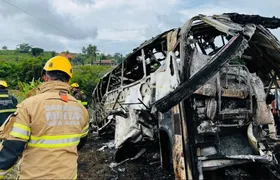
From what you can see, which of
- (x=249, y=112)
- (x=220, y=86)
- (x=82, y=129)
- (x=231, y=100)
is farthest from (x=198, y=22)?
(x=82, y=129)

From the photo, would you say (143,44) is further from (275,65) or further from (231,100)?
(275,65)

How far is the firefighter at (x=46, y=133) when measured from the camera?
162 cm

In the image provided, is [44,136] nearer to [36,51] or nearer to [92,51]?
[92,51]

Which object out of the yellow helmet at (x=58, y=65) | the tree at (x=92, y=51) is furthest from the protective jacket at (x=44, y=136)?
the tree at (x=92, y=51)

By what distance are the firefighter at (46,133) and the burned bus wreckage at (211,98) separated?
1.00 metres

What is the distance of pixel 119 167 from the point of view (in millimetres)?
4961

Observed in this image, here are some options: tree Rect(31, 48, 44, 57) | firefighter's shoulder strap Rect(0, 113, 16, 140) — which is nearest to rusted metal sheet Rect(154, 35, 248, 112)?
firefighter's shoulder strap Rect(0, 113, 16, 140)

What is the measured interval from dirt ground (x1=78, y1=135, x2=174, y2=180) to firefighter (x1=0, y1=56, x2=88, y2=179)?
2791mm

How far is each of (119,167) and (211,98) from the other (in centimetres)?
258

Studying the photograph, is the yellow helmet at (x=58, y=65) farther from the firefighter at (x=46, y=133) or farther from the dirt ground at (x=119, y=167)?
the dirt ground at (x=119, y=167)

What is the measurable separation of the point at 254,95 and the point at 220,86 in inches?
22.9

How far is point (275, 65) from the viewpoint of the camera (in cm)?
392

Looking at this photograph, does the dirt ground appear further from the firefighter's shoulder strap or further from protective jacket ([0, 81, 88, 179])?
the firefighter's shoulder strap

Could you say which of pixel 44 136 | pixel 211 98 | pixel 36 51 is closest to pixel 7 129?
pixel 44 136
